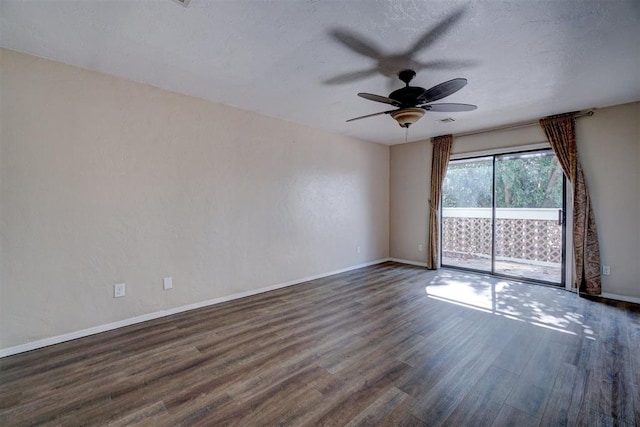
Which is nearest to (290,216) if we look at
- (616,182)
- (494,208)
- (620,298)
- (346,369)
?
(346,369)

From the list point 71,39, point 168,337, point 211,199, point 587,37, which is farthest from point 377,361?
point 71,39

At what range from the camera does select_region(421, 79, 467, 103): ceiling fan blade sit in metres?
2.18

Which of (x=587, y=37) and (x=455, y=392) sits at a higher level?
(x=587, y=37)

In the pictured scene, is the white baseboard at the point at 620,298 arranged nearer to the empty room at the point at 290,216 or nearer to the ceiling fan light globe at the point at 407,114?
the empty room at the point at 290,216

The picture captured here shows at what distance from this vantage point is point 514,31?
2111 mm

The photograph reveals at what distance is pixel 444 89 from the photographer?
232cm

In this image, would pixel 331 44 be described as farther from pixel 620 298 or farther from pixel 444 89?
pixel 620 298

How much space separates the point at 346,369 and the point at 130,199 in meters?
2.73

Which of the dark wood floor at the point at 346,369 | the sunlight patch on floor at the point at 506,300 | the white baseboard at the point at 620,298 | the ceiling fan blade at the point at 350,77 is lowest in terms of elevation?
the dark wood floor at the point at 346,369

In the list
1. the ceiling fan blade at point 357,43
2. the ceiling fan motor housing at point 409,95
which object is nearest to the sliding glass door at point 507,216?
the ceiling fan motor housing at point 409,95

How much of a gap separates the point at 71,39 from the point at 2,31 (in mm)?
432

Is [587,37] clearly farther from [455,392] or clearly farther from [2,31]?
[2,31]

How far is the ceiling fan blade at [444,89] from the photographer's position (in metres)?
2.18

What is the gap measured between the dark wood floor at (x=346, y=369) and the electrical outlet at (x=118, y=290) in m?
0.39
